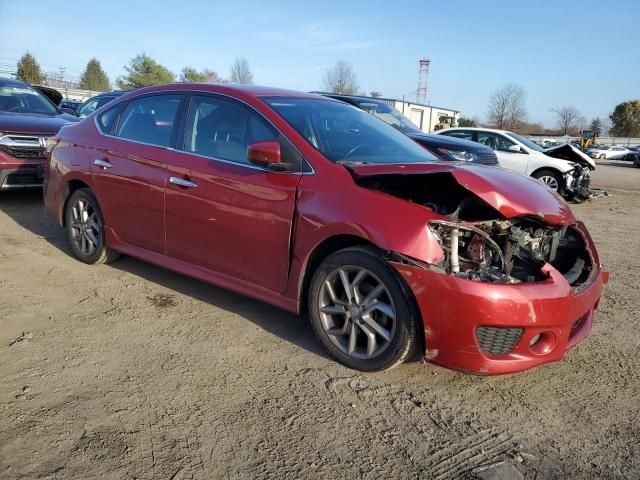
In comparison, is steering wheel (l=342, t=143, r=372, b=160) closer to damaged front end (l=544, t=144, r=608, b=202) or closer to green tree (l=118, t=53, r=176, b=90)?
damaged front end (l=544, t=144, r=608, b=202)

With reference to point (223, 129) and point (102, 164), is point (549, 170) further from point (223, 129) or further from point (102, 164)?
point (102, 164)

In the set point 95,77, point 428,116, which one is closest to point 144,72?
point 95,77

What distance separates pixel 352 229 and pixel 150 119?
2.29 meters

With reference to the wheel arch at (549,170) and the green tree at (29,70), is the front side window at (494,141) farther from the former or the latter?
the green tree at (29,70)

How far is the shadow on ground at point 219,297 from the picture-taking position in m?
3.68

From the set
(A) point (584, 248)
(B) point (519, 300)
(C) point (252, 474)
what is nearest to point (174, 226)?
(C) point (252, 474)

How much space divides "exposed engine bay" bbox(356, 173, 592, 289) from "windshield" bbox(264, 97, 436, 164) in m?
0.51

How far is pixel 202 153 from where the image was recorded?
390 cm

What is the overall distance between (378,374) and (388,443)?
0.66 meters

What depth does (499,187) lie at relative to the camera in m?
3.09

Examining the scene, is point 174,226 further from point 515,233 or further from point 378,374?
point 515,233

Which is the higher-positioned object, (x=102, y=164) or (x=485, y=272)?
(x=102, y=164)

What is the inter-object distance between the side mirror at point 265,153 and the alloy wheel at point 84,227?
85.6 inches

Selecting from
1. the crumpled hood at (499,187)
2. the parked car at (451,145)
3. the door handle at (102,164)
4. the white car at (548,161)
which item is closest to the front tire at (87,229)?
the door handle at (102,164)
